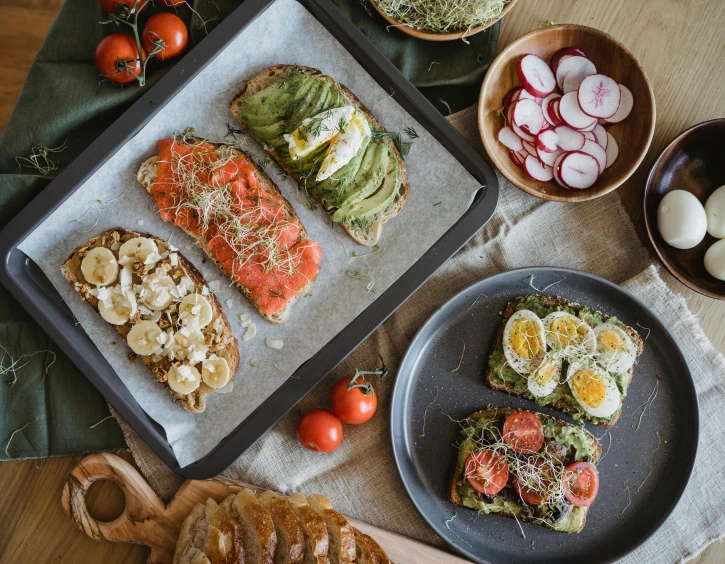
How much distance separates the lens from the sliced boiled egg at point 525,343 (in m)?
3.63

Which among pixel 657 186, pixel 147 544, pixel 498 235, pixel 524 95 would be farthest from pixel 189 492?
pixel 657 186

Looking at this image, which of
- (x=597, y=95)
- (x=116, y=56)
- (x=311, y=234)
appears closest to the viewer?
(x=116, y=56)

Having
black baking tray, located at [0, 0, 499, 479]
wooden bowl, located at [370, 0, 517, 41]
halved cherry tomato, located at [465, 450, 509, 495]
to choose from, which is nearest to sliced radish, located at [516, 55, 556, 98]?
wooden bowl, located at [370, 0, 517, 41]

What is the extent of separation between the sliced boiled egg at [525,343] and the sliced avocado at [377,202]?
1044 mm

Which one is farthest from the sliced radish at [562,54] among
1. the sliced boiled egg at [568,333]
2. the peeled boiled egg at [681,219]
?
the sliced boiled egg at [568,333]

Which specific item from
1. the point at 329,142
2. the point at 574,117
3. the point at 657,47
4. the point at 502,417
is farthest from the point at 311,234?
the point at 657,47

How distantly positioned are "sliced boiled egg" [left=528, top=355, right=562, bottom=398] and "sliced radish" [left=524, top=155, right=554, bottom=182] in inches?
41.7

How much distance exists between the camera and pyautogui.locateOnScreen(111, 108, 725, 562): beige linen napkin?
3746 mm

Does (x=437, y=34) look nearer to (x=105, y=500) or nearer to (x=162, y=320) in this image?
(x=162, y=320)

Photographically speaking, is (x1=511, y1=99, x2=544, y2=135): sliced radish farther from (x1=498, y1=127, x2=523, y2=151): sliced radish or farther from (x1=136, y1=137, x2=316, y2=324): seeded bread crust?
(x1=136, y1=137, x2=316, y2=324): seeded bread crust

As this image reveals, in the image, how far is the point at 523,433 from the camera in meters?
3.61

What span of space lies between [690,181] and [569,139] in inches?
33.1

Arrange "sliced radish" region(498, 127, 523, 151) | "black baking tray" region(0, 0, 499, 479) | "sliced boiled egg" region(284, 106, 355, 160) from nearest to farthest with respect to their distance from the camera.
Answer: "sliced boiled egg" region(284, 106, 355, 160) → "black baking tray" region(0, 0, 499, 479) → "sliced radish" region(498, 127, 523, 151)

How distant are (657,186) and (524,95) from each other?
98 centimetres
